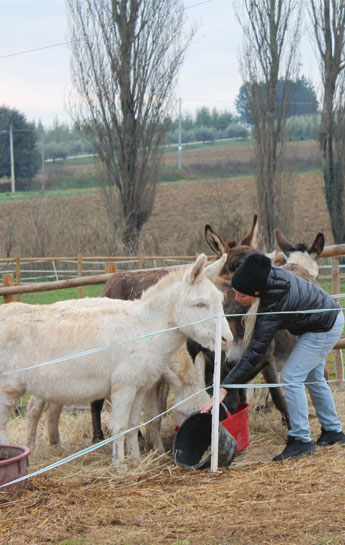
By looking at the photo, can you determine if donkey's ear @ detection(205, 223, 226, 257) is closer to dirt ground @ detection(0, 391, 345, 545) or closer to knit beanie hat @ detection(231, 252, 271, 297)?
knit beanie hat @ detection(231, 252, 271, 297)

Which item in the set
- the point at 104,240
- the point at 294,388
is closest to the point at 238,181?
the point at 104,240

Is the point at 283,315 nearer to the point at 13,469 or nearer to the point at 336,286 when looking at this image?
the point at 13,469

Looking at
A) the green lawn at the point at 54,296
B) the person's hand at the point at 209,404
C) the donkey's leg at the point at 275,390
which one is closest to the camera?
the person's hand at the point at 209,404

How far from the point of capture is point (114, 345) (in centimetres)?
502

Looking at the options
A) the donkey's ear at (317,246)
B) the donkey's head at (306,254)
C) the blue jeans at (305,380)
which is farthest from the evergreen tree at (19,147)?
the blue jeans at (305,380)

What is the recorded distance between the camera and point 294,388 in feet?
17.6

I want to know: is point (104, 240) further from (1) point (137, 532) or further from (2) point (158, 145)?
(1) point (137, 532)

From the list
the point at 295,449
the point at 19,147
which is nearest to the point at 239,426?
the point at 295,449

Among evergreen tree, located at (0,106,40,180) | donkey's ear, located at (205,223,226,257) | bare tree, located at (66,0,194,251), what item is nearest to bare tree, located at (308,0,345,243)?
bare tree, located at (66,0,194,251)

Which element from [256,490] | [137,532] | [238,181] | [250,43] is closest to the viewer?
[137,532]

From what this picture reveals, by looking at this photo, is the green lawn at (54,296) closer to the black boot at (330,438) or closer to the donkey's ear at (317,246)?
the donkey's ear at (317,246)

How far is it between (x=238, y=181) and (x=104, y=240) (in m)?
18.9

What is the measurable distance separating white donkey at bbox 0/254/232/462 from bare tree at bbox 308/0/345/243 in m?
18.7

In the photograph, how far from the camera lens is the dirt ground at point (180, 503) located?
362 centimetres
